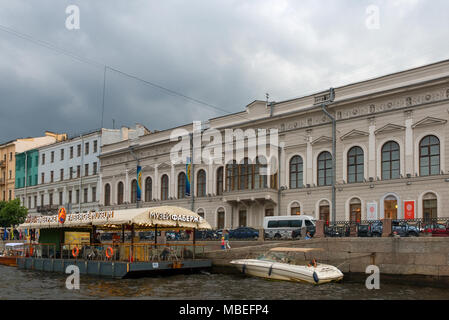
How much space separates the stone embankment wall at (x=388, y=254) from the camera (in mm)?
23266

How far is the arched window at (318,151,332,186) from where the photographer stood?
39469 mm

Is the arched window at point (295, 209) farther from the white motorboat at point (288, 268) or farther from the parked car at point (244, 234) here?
the white motorboat at point (288, 268)

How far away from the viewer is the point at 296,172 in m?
41.6

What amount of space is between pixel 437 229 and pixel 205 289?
39.7 feet

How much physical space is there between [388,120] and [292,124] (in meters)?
7.94

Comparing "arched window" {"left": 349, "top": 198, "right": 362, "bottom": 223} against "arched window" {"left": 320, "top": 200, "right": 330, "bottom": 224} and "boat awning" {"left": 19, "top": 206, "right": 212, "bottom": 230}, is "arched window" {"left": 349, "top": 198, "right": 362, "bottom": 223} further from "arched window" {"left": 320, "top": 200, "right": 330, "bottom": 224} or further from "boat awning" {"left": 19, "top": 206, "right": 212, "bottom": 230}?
"boat awning" {"left": 19, "top": 206, "right": 212, "bottom": 230}

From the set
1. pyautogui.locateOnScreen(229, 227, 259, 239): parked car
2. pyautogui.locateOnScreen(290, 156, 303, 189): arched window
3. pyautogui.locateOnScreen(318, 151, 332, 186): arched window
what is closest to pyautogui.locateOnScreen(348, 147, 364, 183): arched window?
pyautogui.locateOnScreen(318, 151, 332, 186): arched window

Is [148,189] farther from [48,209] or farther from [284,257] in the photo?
[284,257]

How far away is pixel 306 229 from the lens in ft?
104

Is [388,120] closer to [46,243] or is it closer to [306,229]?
[306,229]

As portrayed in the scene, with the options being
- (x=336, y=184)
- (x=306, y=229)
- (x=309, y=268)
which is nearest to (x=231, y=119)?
(x=336, y=184)

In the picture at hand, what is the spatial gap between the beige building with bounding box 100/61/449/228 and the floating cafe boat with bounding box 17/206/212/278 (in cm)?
1238

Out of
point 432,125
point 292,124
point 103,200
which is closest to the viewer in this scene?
point 432,125

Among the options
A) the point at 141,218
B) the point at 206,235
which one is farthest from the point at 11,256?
the point at 141,218
